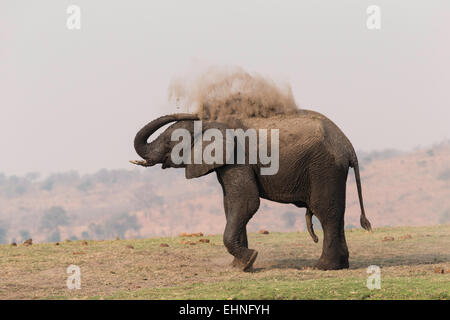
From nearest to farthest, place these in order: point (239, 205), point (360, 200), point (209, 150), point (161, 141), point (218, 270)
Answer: point (239, 205) < point (209, 150) < point (218, 270) < point (161, 141) < point (360, 200)

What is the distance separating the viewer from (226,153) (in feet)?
62.5

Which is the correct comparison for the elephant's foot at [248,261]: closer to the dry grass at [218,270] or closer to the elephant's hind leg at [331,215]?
the dry grass at [218,270]

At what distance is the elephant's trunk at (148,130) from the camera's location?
65.4 feet

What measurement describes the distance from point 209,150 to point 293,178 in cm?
218

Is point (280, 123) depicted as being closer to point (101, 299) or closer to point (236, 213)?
point (236, 213)

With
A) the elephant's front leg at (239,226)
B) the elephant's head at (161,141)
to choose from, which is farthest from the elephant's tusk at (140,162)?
the elephant's front leg at (239,226)

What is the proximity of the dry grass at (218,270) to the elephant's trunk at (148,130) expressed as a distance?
3.02 metres

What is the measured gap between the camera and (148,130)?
20.1 meters

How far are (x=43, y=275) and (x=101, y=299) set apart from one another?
435 cm

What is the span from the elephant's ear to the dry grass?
8.45 feet

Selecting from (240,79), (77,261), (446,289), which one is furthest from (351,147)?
(77,261)

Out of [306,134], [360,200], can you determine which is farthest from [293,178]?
[360,200]

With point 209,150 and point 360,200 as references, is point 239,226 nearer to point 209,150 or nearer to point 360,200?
point 209,150

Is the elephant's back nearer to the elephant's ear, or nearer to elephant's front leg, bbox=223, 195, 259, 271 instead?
the elephant's ear
